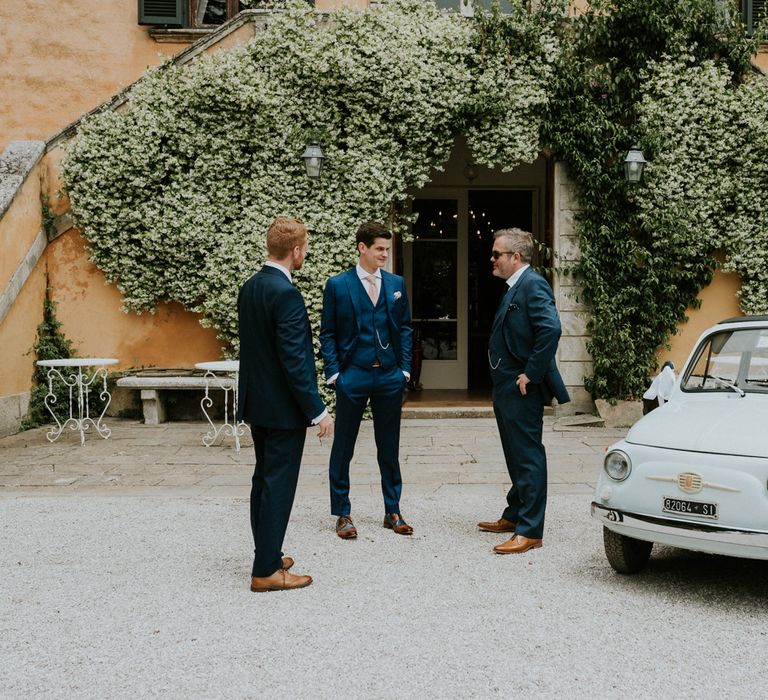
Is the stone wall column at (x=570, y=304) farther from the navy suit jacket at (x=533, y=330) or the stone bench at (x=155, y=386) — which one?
the navy suit jacket at (x=533, y=330)

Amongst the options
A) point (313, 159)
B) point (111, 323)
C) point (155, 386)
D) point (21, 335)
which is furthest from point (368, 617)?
point (111, 323)

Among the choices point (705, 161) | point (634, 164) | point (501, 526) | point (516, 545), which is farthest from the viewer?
point (705, 161)

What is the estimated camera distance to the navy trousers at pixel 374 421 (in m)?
5.51

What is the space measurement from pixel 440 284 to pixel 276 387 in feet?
30.7

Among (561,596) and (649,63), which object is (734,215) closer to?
(649,63)

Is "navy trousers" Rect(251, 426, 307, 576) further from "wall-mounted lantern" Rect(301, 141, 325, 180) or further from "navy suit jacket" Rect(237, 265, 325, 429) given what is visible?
"wall-mounted lantern" Rect(301, 141, 325, 180)

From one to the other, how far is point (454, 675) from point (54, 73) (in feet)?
37.9

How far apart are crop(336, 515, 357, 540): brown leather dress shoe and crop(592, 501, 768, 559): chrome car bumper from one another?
1.72 meters

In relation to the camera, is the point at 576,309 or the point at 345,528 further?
the point at 576,309

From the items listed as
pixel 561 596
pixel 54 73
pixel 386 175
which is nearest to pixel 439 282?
pixel 386 175

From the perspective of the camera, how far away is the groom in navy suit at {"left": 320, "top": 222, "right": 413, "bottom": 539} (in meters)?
5.51

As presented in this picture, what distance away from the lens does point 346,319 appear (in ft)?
18.1

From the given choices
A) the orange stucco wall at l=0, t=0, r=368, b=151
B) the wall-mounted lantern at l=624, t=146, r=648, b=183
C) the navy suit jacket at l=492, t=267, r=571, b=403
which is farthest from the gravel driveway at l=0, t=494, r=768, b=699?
the orange stucco wall at l=0, t=0, r=368, b=151

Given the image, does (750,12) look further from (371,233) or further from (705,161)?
(371,233)
